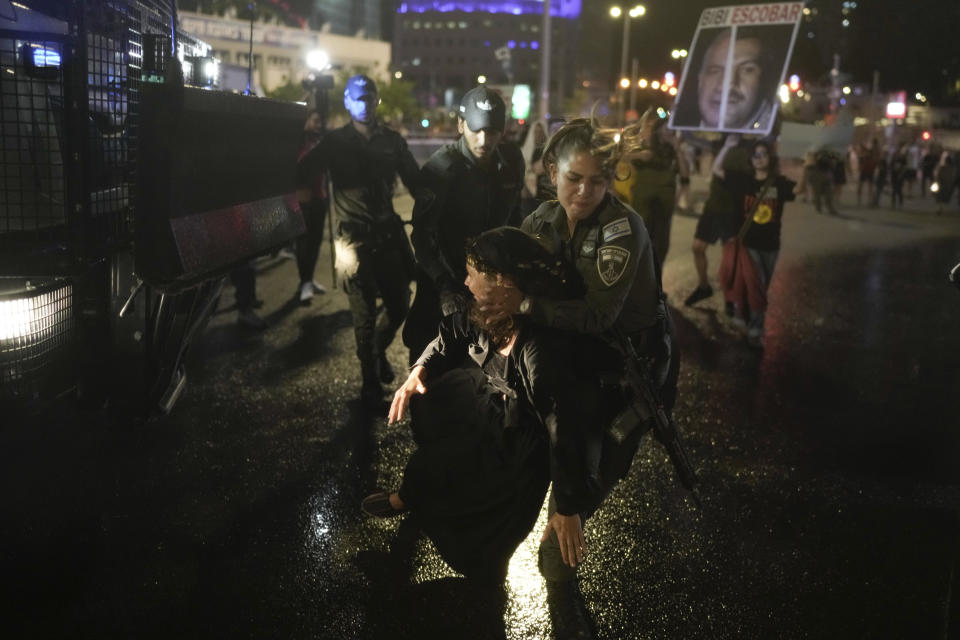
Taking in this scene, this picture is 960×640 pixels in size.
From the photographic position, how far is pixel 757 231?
7551 millimetres

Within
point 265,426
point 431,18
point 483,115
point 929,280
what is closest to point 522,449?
point 483,115

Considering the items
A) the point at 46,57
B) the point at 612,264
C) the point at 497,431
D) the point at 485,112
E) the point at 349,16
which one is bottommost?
the point at 497,431

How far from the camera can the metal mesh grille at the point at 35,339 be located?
338 centimetres

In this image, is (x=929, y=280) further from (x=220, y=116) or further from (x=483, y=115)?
(x=220, y=116)

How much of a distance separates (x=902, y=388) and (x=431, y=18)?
6840 inches

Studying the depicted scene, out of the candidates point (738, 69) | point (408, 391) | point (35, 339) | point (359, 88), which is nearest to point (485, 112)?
point (359, 88)

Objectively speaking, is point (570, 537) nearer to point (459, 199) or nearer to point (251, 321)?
point (459, 199)

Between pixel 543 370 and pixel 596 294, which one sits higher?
pixel 596 294

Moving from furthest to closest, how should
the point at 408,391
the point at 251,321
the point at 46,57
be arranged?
the point at 251,321, the point at 46,57, the point at 408,391

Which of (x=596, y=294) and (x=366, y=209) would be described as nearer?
(x=596, y=294)

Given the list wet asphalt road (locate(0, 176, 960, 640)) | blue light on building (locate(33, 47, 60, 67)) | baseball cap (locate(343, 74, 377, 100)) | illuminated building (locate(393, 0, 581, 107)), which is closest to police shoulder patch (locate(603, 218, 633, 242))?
wet asphalt road (locate(0, 176, 960, 640))

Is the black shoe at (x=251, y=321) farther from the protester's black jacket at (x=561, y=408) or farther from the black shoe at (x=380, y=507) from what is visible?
the protester's black jacket at (x=561, y=408)

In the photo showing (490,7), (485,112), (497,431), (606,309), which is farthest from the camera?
(490,7)

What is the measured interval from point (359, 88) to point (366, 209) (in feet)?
2.63
